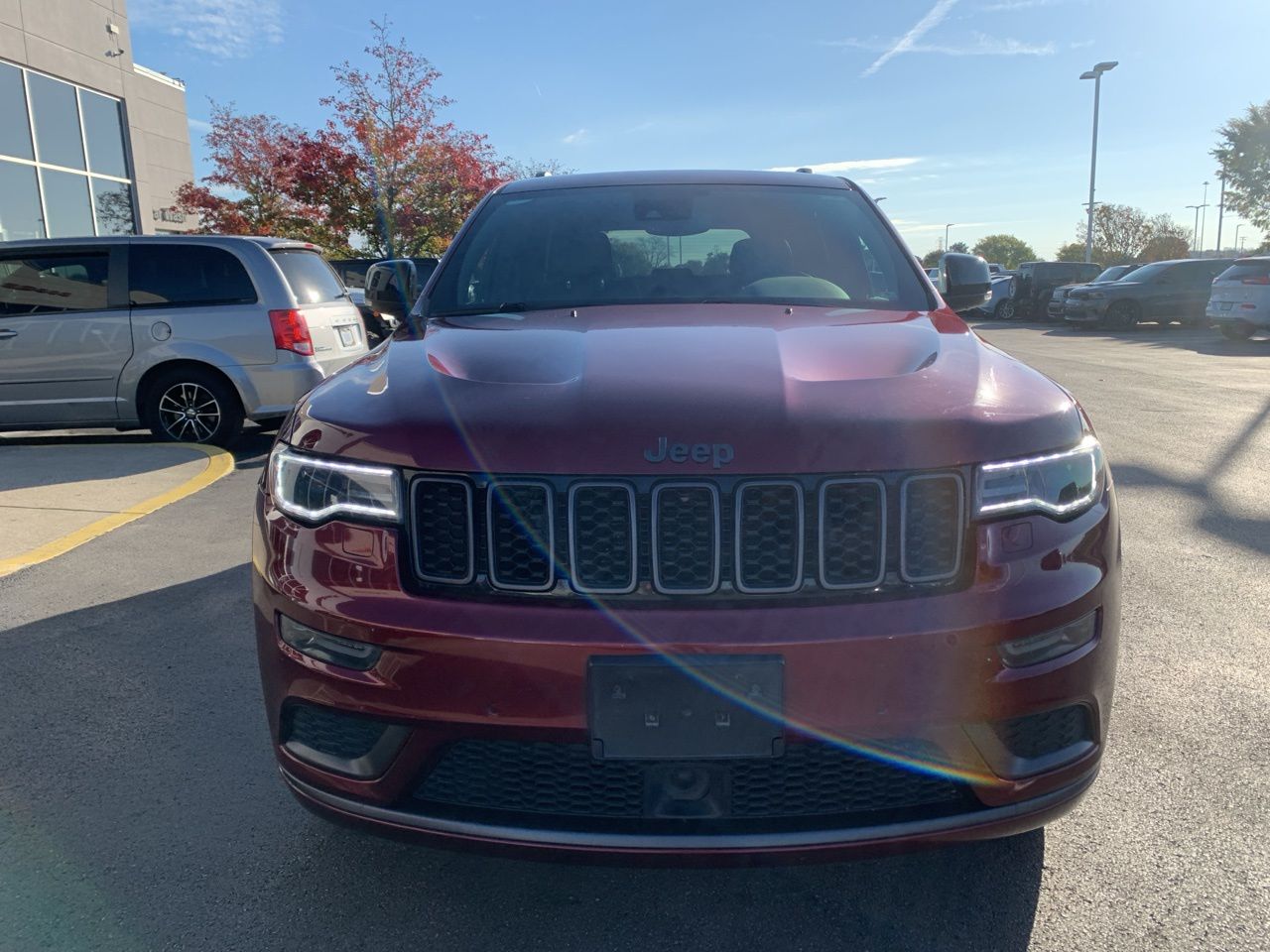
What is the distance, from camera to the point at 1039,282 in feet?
93.3

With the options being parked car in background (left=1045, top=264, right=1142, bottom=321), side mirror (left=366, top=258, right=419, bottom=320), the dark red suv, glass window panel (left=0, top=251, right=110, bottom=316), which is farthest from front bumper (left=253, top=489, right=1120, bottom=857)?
parked car in background (left=1045, top=264, right=1142, bottom=321)

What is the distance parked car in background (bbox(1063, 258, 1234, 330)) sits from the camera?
22.6 meters

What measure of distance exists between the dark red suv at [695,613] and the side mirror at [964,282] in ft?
5.21

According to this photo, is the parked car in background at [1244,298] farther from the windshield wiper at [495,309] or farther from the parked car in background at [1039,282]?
the windshield wiper at [495,309]

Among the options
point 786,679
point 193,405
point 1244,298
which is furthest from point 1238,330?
point 786,679

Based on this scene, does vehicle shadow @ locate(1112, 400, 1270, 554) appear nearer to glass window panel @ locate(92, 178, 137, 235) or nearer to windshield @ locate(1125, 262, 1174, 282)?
windshield @ locate(1125, 262, 1174, 282)

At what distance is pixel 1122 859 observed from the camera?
2270 millimetres

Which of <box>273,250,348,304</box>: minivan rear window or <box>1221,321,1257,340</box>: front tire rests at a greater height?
<box>273,250,348,304</box>: minivan rear window

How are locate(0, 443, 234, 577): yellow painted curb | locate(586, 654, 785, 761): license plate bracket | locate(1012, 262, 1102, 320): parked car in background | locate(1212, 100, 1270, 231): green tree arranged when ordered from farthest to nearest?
locate(1212, 100, 1270, 231): green tree
locate(1012, 262, 1102, 320): parked car in background
locate(0, 443, 234, 577): yellow painted curb
locate(586, 654, 785, 761): license plate bracket

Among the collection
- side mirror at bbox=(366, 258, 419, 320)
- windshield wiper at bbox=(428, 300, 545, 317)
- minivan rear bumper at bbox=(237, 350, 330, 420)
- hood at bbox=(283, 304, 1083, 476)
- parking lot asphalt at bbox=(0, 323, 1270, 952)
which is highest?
side mirror at bbox=(366, 258, 419, 320)

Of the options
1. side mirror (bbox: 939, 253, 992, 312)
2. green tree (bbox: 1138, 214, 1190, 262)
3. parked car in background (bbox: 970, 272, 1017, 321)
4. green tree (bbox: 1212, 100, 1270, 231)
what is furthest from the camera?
green tree (bbox: 1138, 214, 1190, 262)

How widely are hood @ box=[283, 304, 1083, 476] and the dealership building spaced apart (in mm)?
15586

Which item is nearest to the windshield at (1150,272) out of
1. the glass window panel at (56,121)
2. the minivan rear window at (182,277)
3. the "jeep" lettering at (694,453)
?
the minivan rear window at (182,277)

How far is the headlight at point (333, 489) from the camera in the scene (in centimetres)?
189
